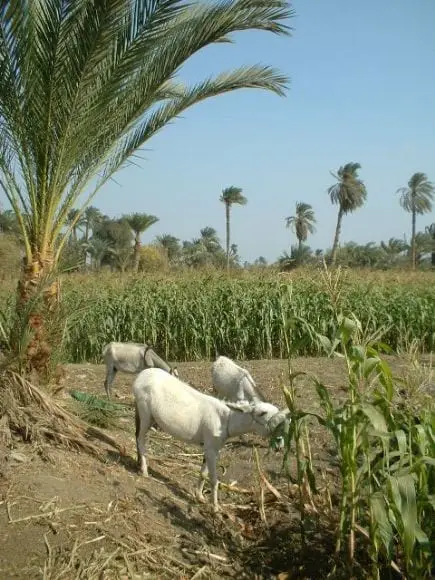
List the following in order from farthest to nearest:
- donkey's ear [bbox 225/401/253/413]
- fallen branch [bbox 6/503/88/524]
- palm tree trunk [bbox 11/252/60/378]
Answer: palm tree trunk [bbox 11/252/60/378]
donkey's ear [bbox 225/401/253/413]
fallen branch [bbox 6/503/88/524]

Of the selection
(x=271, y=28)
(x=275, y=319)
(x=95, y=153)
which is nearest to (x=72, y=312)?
(x=95, y=153)

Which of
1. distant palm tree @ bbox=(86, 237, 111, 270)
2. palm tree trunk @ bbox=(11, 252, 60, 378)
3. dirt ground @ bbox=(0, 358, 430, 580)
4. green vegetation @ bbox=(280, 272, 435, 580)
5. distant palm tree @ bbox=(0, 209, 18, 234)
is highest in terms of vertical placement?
distant palm tree @ bbox=(86, 237, 111, 270)

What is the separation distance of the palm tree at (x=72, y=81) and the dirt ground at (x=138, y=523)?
1.50 metres

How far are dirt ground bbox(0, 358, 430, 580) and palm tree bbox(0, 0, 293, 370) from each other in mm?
1496

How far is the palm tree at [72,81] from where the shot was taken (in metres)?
6.33

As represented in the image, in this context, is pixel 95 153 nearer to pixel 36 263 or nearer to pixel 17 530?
pixel 36 263

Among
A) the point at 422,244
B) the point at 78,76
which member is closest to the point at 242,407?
the point at 78,76

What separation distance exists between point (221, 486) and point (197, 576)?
1.88 metres

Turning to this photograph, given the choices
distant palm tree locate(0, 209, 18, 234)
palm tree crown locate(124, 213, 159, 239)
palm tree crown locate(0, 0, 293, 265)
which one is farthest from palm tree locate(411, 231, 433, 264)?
palm tree crown locate(0, 0, 293, 265)

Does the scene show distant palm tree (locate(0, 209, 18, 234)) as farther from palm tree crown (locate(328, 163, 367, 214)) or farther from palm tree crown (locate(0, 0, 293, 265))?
palm tree crown (locate(328, 163, 367, 214))

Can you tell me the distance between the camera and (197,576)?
15.5 ft

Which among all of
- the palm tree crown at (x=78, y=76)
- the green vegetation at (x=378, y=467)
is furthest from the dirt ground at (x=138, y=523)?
the palm tree crown at (x=78, y=76)

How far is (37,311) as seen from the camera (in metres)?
6.73

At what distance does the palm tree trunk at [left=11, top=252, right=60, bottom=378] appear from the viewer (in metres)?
6.64
